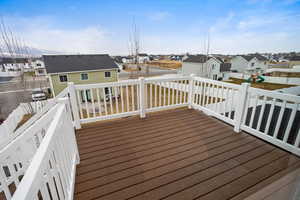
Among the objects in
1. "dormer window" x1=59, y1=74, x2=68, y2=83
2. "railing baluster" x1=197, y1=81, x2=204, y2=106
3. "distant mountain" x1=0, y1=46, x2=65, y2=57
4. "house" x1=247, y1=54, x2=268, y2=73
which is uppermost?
"distant mountain" x1=0, y1=46, x2=65, y2=57

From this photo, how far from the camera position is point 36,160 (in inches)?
27.7

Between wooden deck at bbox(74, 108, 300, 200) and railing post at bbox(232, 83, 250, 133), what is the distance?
18 cm

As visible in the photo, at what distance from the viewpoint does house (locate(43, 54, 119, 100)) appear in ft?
35.6

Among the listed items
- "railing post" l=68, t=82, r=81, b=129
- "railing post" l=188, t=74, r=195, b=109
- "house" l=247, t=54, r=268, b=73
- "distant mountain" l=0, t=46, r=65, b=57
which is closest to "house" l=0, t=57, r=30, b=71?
"distant mountain" l=0, t=46, r=65, b=57

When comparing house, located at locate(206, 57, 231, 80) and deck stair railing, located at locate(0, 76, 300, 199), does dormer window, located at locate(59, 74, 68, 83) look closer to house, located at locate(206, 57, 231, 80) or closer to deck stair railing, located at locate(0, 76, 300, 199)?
deck stair railing, located at locate(0, 76, 300, 199)

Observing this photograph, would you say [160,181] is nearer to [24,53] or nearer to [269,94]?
[269,94]

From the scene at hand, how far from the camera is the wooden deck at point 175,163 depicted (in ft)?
5.25

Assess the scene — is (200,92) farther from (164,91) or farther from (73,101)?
(73,101)

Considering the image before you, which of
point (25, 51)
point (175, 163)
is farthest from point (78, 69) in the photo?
point (175, 163)

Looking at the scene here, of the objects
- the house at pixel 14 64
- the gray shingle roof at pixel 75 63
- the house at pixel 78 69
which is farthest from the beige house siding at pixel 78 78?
the house at pixel 14 64

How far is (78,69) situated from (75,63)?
93 cm

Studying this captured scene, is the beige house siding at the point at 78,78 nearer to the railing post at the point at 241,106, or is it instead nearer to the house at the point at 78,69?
the house at the point at 78,69

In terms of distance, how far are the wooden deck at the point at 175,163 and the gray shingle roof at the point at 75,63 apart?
1032 centimetres

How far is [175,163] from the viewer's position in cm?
199
